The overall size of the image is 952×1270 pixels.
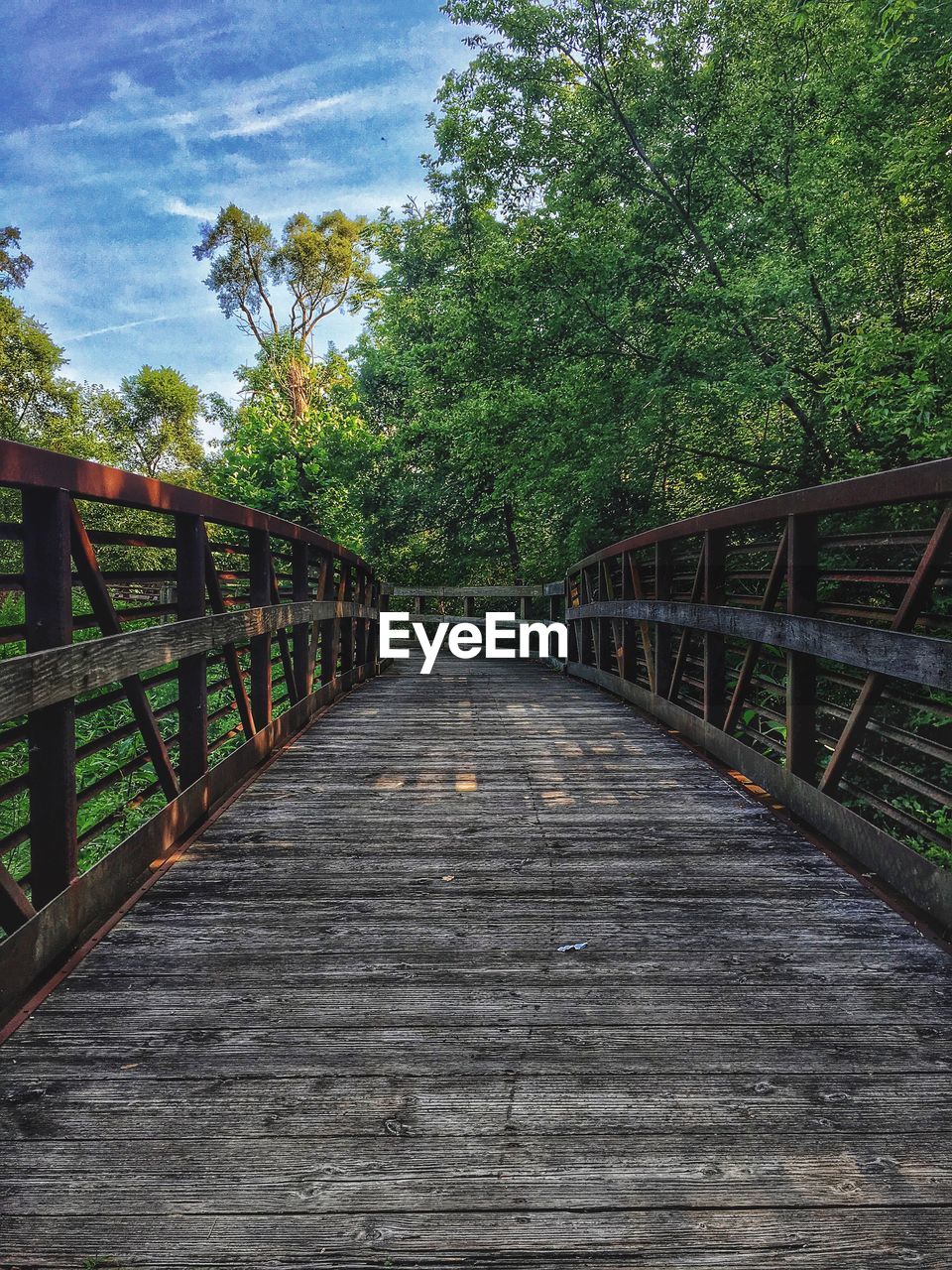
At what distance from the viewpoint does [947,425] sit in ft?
22.6

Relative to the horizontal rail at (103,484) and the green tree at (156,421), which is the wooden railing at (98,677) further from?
the green tree at (156,421)

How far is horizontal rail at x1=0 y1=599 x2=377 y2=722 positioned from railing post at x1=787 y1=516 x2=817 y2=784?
2551 millimetres

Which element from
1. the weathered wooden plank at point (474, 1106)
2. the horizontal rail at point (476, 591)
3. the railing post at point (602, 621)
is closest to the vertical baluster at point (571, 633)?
the railing post at point (602, 621)

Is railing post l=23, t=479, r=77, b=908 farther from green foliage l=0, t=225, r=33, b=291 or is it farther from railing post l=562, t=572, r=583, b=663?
green foliage l=0, t=225, r=33, b=291

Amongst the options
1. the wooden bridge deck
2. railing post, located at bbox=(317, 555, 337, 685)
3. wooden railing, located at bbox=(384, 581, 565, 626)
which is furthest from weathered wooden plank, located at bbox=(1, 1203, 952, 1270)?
wooden railing, located at bbox=(384, 581, 565, 626)

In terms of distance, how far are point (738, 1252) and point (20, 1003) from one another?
176 cm

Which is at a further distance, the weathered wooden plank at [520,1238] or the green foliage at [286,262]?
the green foliage at [286,262]

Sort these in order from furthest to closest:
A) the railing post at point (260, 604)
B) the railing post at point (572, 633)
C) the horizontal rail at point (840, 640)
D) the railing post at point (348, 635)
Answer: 1. the railing post at point (572, 633)
2. the railing post at point (348, 635)
3. the railing post at point (260, 604)
4. the horizontal rail at point (840, 640)

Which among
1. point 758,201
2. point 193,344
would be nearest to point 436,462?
point 758,201

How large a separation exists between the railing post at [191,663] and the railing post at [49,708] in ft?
3.58

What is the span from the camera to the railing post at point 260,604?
15.2 ft

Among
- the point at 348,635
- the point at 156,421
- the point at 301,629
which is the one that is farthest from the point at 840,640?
the point at 156,421

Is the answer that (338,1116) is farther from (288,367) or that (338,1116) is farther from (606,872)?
(288,367)

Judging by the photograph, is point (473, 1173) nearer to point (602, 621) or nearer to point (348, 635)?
point (602, 621)
